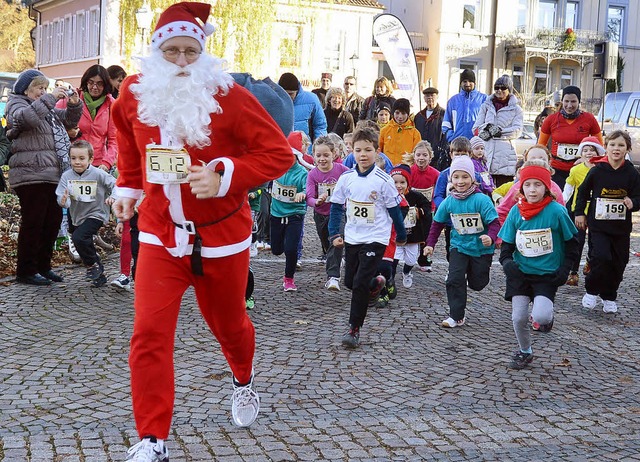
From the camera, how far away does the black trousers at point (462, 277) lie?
772cm

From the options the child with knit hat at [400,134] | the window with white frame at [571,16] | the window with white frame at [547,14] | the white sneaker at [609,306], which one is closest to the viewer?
the white sneaker at [609,306]

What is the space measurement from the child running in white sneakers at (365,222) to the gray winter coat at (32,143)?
2.91 metres

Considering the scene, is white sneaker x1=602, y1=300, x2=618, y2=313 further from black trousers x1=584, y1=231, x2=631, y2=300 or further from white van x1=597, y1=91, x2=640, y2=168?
white van x1=597, y1=91, x2=640, y2=168

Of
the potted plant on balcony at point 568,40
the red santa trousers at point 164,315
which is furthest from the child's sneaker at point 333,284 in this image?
the potted plant on balcony at point 568,40

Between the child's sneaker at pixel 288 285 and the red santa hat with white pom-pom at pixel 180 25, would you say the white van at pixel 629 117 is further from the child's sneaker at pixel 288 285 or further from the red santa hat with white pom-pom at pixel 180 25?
the red santa hat with white pom-pom at pixel 180 25

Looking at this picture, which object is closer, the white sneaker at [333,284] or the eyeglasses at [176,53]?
the eyeglasses at [176,53]

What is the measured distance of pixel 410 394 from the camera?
5.65 meters

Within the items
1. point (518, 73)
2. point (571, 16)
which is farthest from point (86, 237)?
point (571, 16)

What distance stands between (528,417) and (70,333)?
3.52m

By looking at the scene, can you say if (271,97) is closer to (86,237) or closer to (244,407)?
(86,237)

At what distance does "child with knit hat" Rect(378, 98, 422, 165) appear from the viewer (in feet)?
41.0

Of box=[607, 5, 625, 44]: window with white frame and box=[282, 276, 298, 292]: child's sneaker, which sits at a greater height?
box=[607, 5, 625, 44]: window with white frame

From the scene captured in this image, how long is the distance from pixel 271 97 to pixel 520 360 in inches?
118

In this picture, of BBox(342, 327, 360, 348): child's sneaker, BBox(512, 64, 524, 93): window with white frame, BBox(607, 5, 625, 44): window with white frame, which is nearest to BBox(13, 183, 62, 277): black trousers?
BBox(342, 327, 360, 348): child's sneaker
